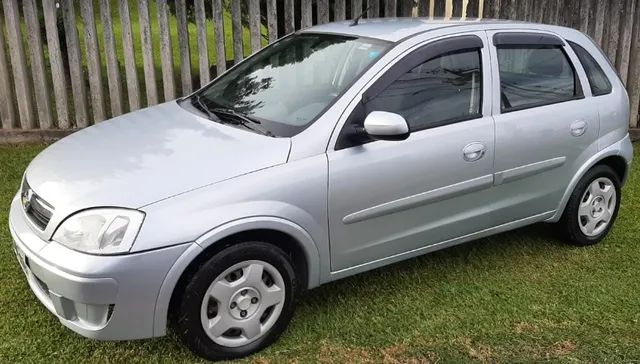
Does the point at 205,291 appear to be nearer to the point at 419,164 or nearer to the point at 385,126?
the point at 385,126

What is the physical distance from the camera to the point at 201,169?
308 cm

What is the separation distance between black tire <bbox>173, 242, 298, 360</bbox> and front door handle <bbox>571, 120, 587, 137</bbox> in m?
2.24

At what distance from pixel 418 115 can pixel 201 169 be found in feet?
4.39

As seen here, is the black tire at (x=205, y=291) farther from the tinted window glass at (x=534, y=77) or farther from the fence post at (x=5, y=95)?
the fence post at (x=5, y=95)

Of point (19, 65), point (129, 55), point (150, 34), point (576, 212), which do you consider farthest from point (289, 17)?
point (576, 212)

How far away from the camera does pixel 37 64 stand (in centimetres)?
665

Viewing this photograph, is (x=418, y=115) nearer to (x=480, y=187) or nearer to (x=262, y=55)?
(x=480, y=187)

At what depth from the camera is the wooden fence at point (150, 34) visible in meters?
6.64

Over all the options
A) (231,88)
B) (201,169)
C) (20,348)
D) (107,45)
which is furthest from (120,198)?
(107,45)

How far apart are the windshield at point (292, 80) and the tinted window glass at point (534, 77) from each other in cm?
89

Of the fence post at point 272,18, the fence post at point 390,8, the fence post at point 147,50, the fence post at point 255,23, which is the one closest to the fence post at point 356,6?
the fence post at point 390,8

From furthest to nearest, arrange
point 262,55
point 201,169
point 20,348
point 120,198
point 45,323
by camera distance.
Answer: point 262,55 → point 45,323 → point 20,348 → point 201,169 → point 120,198

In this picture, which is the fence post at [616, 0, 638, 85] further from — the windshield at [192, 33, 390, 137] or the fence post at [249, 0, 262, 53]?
the windshield at [192, 33, 390, 137]

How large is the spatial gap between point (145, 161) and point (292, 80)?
1104 mm
